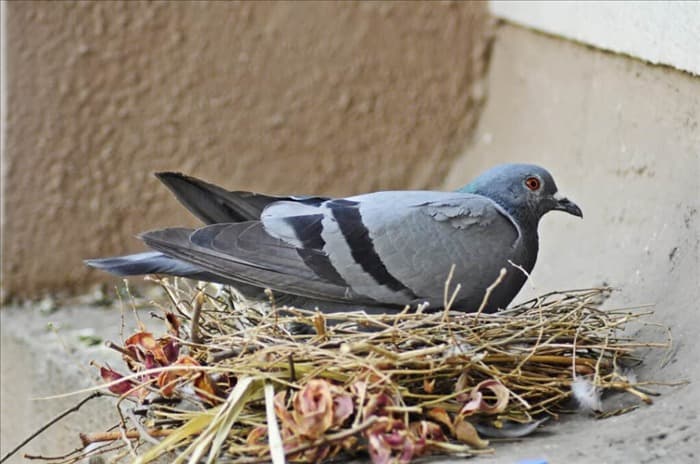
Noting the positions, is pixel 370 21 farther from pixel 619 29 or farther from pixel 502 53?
pixel 619 29

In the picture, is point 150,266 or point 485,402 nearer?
point 485,402

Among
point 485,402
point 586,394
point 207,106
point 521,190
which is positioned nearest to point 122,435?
point 485,402

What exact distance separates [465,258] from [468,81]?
2.07 metres

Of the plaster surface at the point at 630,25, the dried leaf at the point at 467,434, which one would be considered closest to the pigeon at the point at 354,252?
the dried leaf at the point at 467,434

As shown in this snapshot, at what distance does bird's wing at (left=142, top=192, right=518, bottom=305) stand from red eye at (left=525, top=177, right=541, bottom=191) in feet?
0.94

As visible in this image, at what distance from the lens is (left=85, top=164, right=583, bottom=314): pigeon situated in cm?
305

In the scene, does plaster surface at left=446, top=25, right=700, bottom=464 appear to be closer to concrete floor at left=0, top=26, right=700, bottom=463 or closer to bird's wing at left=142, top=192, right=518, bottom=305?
concrete floor at left=0, top=26, right=700, bottom=463

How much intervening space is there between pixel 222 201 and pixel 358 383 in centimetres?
89

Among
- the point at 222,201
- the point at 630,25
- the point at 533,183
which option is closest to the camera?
the point at 222,201

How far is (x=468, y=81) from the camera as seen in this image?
500cm

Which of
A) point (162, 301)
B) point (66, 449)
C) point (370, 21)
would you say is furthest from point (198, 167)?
point (66, 449)

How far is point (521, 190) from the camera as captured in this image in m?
3.35

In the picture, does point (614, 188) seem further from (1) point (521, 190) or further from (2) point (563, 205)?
(1) point (521, 190)

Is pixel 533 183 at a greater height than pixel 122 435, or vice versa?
pixel 533 183
